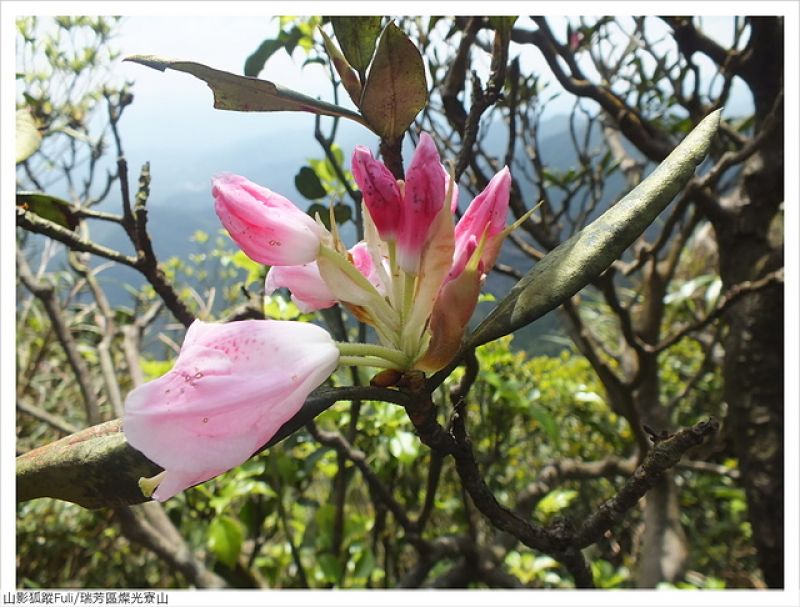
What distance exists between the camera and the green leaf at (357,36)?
1.22 feet

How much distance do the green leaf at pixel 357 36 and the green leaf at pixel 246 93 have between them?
0.04 m

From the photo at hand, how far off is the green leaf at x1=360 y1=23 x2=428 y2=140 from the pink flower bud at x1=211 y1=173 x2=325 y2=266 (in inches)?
3.1

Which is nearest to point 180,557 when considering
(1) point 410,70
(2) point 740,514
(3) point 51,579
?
(3) point 51,579

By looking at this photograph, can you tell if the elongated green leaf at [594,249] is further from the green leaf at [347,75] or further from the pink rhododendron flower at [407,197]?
the green leaf at [347,75]

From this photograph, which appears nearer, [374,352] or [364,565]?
[374,352]

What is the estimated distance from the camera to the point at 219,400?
0.26 meters

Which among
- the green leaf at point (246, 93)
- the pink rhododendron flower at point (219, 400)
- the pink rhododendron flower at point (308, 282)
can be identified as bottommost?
the pink rhododendron flower at point (219, 400)

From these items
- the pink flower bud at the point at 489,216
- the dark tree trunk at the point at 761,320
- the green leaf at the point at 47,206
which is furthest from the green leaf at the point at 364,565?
the pink flower bud at the point at 489,216

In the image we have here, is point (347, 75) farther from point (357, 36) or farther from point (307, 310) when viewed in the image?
point (307, 310)

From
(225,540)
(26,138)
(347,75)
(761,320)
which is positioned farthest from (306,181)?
(761,320)

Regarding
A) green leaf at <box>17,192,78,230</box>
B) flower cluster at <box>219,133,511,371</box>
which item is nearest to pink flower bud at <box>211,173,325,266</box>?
flower cluster at <box>219,133,511,371</box>

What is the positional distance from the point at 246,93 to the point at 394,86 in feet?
0.27

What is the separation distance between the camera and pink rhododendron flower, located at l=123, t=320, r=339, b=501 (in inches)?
10.2

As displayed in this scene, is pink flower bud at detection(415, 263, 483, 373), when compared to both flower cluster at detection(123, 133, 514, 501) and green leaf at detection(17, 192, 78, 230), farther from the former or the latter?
green leaf at detection(17, 192, 78, 230)
